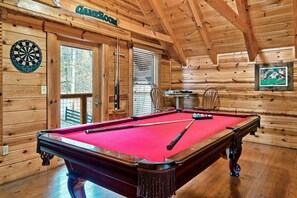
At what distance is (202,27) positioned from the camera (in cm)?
460

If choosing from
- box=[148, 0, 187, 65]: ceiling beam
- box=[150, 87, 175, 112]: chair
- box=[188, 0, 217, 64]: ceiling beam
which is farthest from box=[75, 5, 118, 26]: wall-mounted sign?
box=[150, 87, 175, 112]: chair

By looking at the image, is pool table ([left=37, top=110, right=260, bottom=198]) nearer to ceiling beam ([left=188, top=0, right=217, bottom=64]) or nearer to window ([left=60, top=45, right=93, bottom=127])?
window ([left=60, top=45, right=93, bottom=127])

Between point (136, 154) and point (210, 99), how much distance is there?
446 cm

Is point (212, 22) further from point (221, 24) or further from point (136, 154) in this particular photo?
point (136, 154)

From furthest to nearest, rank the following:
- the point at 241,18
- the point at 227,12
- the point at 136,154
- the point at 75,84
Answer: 1. the point at 75,84
2. the point at 241,18
3. the point at 227,12
4. the point at 136,154

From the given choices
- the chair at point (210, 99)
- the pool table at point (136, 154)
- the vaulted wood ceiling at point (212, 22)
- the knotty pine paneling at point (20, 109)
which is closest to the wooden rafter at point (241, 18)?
the vaulted wood ceiling at point (212, 22)

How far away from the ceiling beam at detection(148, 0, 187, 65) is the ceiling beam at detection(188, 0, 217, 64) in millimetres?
751

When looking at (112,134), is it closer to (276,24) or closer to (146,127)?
(146,127)

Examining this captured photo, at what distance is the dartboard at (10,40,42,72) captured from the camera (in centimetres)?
289

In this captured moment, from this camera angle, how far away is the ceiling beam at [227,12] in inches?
128

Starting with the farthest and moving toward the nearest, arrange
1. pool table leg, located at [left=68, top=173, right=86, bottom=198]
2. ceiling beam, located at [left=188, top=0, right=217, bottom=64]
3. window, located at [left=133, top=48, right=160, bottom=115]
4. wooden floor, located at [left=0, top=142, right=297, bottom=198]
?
window, located at [left=133, top=48, right=160, bottom=115] < ceiling beam, located at [left=188, top=0, right=217, bottom=64] < wooden floor, located at [left=0, top=142, right=297, bottom=198] < pool table leg, located at [left=68, top=173, right=86, bottom=198]

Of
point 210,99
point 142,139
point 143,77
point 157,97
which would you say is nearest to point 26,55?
point 142,139

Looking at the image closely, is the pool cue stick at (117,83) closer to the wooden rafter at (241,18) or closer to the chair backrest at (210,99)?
the wooden rafter at (241,18)

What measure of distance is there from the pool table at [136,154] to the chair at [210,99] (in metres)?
3.06
